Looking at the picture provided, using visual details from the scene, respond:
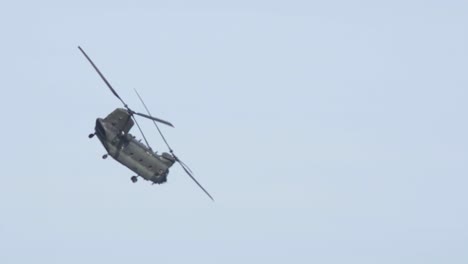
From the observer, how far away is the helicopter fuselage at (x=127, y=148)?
137250mm

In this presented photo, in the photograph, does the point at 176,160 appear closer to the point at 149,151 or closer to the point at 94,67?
the point at 149,151

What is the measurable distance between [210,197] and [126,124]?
1396 cm

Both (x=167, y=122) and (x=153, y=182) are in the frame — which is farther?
(x=153, y=182)

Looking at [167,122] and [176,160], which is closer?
[167,122]

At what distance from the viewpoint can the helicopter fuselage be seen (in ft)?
450

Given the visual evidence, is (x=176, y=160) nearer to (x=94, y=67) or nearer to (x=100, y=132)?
(x=100, y=132)

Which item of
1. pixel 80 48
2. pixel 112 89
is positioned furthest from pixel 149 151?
pixel 80 48

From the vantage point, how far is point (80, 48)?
123m

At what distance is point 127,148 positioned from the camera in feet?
454

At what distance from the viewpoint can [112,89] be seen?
130875mm

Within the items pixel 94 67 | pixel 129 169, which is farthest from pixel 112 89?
pixel 129 169

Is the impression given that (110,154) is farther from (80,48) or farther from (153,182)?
(80,48)

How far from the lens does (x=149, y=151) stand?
140 meters

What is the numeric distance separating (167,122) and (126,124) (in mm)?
12438
